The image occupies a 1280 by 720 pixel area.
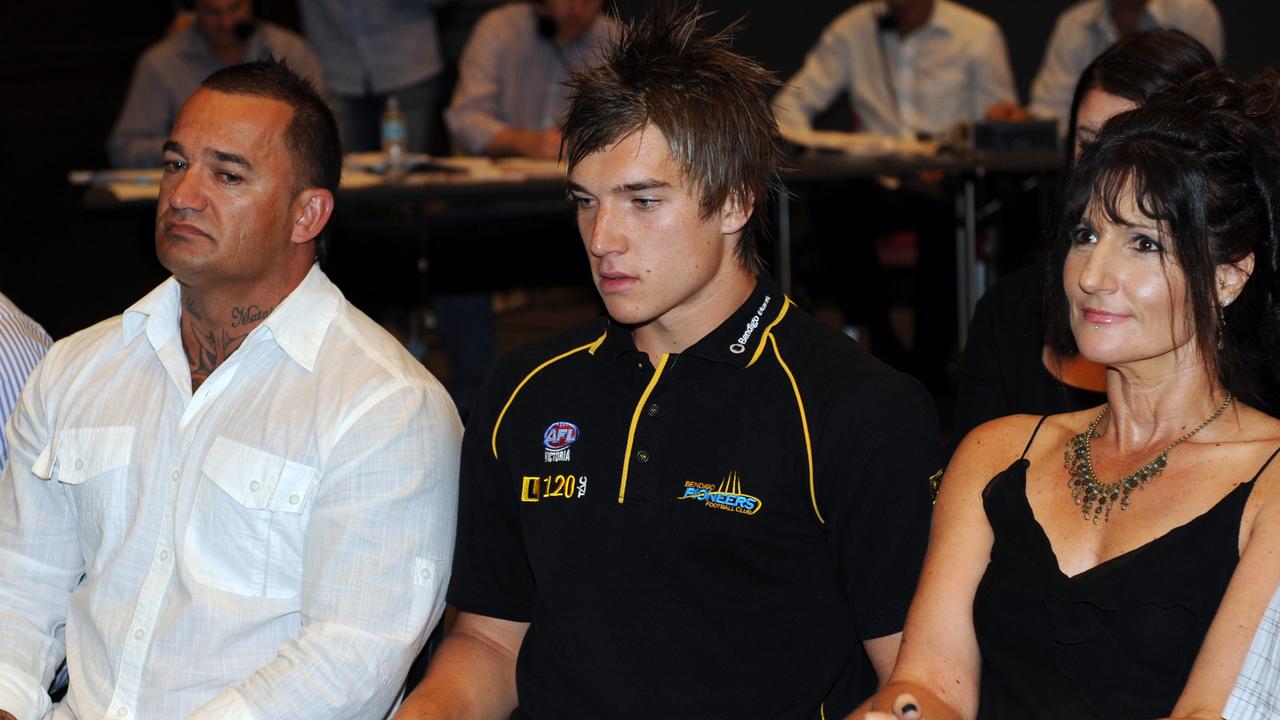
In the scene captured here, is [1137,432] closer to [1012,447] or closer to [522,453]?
[1012,447]

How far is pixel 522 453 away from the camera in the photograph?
1.99 meters

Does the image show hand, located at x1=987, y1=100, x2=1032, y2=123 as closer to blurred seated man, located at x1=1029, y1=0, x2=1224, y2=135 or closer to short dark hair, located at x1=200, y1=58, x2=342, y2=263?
blurred seated man, located at x1=1029, y1=0, x2=1224, y2=135

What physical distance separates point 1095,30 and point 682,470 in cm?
474

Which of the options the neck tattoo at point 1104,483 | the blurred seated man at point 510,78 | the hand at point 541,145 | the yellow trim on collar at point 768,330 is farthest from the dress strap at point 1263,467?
the blurred seated man at point 510,78

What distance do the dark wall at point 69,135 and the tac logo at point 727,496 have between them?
458 cm

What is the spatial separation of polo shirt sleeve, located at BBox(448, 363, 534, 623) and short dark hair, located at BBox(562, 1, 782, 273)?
0.41 metres

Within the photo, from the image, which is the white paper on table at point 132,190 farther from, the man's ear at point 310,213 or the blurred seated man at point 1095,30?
the blurred seated man at point 1095,30

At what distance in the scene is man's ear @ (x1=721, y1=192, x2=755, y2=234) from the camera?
1.94m

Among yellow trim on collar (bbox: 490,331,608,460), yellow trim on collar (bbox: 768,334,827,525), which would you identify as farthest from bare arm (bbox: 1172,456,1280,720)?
yellow trim on collar (bbox: 490,331,608,460)

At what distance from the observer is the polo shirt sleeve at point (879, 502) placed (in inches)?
70.5

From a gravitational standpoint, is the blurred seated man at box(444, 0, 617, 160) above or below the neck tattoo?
above

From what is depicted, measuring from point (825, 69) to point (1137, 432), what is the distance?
450 cm

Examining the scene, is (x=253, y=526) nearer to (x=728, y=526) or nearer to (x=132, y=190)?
(x=728, y=526)

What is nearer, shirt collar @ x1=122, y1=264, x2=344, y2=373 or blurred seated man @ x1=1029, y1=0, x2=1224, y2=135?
shirt collar @ x1=122, y1=264, x2=344, y2=373
